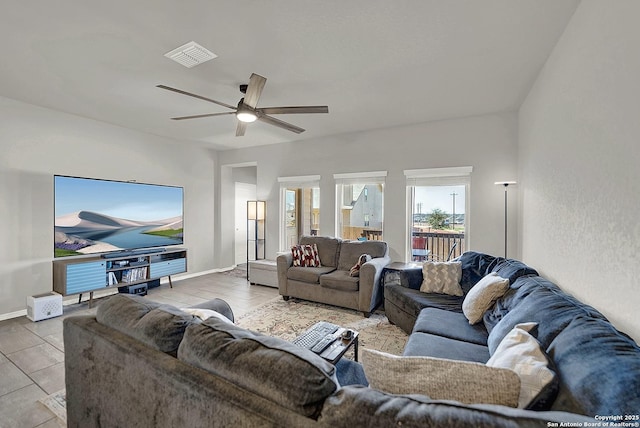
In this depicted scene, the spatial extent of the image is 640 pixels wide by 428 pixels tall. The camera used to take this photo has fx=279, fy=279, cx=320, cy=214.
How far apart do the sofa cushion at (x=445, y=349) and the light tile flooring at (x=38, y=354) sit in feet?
7.90

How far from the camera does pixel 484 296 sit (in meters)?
2.27

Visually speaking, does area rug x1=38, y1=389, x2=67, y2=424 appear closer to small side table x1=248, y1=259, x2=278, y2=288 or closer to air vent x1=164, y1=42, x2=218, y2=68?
air vent x1=164, y1=42, x2=218, y2=68

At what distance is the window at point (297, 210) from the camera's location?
5633mm

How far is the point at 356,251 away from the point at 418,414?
12.1 feet

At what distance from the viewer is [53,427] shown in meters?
1.80

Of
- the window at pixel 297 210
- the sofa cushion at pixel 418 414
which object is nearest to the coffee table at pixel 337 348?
the sofa cushion at pixel 418 414

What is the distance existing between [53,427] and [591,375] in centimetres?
291

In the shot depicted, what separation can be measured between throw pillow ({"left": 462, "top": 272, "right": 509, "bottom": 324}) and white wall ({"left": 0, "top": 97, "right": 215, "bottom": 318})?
5.28 m

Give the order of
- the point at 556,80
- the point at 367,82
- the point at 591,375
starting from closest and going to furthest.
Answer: the point at 591,375 → the point at 556,80 → the point at 367,82

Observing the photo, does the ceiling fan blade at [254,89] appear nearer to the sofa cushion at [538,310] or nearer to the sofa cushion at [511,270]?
the sofa cushion at [538,310]

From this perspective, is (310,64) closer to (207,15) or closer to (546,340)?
(207,15)

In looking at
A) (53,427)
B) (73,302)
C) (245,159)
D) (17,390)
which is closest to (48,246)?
(73,302)

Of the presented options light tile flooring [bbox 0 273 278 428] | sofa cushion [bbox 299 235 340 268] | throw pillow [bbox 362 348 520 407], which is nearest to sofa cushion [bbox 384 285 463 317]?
sofa cushion [bbox 299 235 340 268]

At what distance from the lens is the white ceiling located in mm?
1940
